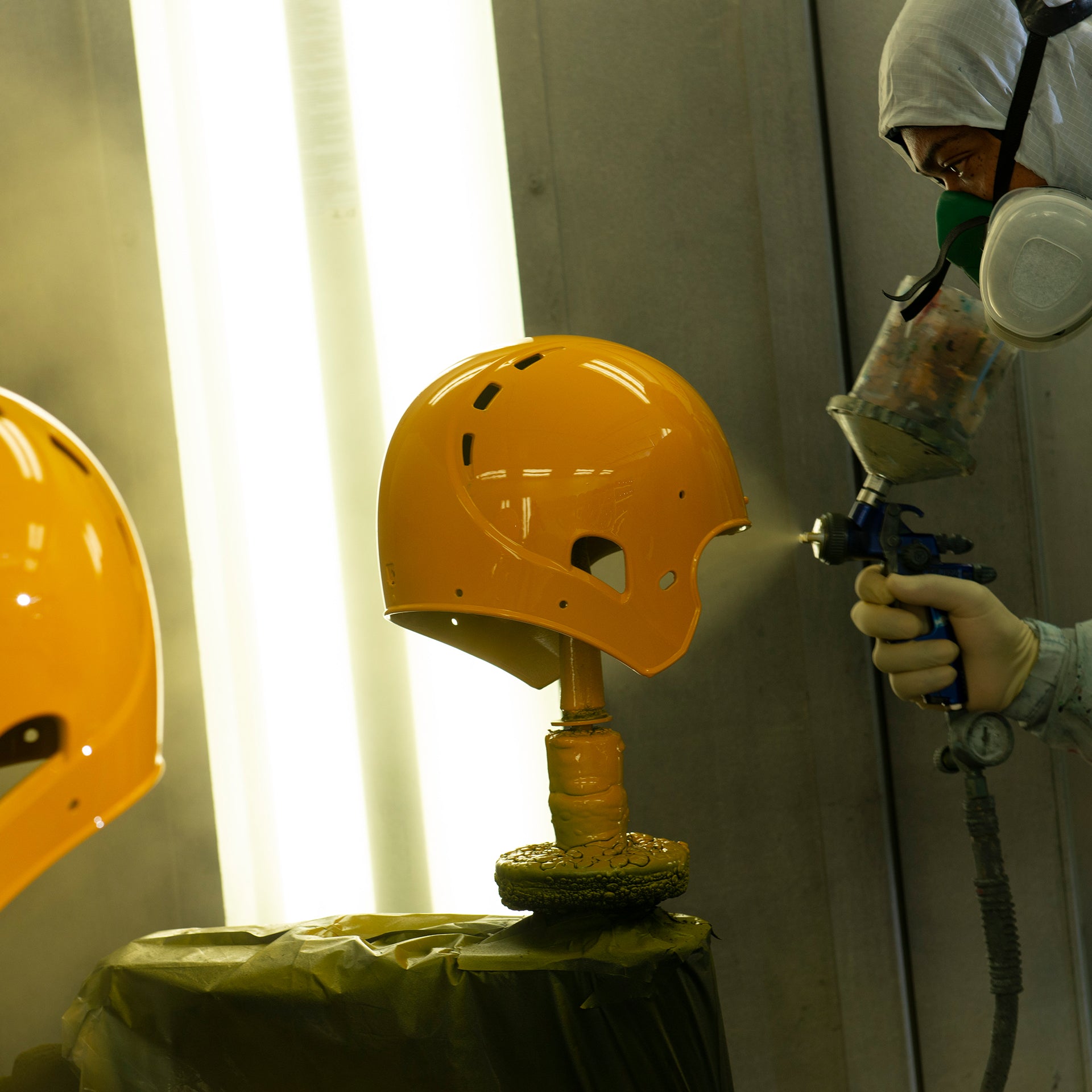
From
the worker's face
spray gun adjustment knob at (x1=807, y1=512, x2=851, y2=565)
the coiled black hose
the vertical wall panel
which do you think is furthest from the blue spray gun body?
the vertical wall panel

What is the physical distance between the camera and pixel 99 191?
136 cm

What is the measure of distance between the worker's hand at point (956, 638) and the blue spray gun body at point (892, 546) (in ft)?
0.03

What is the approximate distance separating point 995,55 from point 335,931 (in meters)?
1.18

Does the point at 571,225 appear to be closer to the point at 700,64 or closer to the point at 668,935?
the point at 700,64

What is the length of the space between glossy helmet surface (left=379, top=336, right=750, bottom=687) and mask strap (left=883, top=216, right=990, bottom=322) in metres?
0.29

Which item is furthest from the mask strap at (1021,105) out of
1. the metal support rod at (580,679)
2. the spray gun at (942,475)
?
the metal support rod at (580,679)

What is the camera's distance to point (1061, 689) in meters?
1.09

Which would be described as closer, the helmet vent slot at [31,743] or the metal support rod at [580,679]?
the helmet vent slot at [31,743]

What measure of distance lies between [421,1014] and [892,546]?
0.73m

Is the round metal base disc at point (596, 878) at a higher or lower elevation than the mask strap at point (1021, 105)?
lower

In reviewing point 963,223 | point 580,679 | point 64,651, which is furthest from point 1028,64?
point 64,651

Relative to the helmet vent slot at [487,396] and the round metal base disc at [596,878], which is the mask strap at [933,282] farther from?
the round metal base disc at [596,878]

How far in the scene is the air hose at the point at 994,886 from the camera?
1032mm

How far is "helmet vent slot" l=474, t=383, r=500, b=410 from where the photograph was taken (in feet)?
2.90
